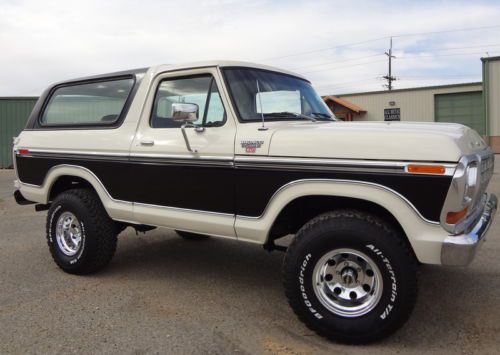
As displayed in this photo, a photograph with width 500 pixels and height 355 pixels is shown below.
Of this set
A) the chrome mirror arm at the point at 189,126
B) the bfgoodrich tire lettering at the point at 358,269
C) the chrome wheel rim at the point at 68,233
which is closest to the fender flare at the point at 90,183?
the chrome wheel rim at the point at 68,233

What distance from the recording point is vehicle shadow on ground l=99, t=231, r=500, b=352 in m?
3.46

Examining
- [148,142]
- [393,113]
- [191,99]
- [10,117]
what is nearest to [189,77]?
[191,99]

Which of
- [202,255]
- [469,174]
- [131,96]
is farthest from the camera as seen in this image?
[202,255]

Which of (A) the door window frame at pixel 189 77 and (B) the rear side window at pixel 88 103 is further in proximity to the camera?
(B) the rear side window at pixel 88 103

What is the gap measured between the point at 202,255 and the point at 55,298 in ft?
6.07

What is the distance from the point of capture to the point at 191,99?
4.31 m

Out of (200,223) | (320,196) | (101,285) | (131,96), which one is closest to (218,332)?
(200,223)

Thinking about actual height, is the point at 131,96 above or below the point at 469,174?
above

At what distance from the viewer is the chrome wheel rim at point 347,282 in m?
3.30

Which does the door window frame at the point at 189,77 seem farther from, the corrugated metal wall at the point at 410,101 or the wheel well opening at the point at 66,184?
the corrugated metal wall at the point at 410,101

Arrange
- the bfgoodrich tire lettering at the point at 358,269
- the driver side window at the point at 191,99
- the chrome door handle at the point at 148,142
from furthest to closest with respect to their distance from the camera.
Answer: the chrome door handle at the point at 148,142, the driver side window at the point at 191,99, the bfgoodrich tire lettering at the point at 358,269

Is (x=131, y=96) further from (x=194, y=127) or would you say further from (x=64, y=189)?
(x=64, y=189)

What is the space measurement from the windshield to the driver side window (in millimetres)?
164

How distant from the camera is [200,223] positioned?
4051 mm
